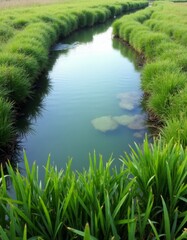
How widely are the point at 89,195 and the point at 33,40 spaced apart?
8.71 metres

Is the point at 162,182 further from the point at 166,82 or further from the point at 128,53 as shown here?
the point at 128,53

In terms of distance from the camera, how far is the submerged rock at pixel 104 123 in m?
6.73

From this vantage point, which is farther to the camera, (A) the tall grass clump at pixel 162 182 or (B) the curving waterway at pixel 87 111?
(B) the curving waterway at pixel 87 111

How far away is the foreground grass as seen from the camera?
256 centimetres

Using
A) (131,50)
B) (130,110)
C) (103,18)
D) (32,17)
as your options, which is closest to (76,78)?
(130,110)

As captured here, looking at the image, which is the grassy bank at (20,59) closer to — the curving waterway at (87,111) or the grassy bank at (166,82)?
the curving waterway at (87,111)

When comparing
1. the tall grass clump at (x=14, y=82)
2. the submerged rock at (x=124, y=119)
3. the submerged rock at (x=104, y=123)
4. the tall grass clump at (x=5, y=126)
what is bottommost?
the submerged rock at (x=104, y=123)

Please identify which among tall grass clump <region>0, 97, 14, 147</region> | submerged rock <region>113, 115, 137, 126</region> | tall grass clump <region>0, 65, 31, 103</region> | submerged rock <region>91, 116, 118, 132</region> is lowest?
submerged rock <region>91, 116, 118, 132</region>

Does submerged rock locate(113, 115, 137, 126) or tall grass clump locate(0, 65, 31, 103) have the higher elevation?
tall grass clump locate(0, 65, 31, 103)

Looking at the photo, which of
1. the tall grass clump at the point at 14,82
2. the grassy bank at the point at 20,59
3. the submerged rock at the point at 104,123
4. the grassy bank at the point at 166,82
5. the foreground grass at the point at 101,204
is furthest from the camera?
the tall grass clump at the point at 14,82

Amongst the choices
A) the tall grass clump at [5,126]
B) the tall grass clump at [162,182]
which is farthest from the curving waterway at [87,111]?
the tall grass clump at [162,182]

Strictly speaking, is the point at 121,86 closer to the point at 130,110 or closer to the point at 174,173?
the point at 130,110

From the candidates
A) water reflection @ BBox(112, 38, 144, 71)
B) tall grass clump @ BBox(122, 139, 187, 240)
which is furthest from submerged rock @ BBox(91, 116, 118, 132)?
water reflection @ BBox(112, 38, 144, 71)

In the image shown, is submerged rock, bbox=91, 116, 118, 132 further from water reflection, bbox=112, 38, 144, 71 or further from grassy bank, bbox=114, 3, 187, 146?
water reflection, bbox=112, 38, 144, 71
